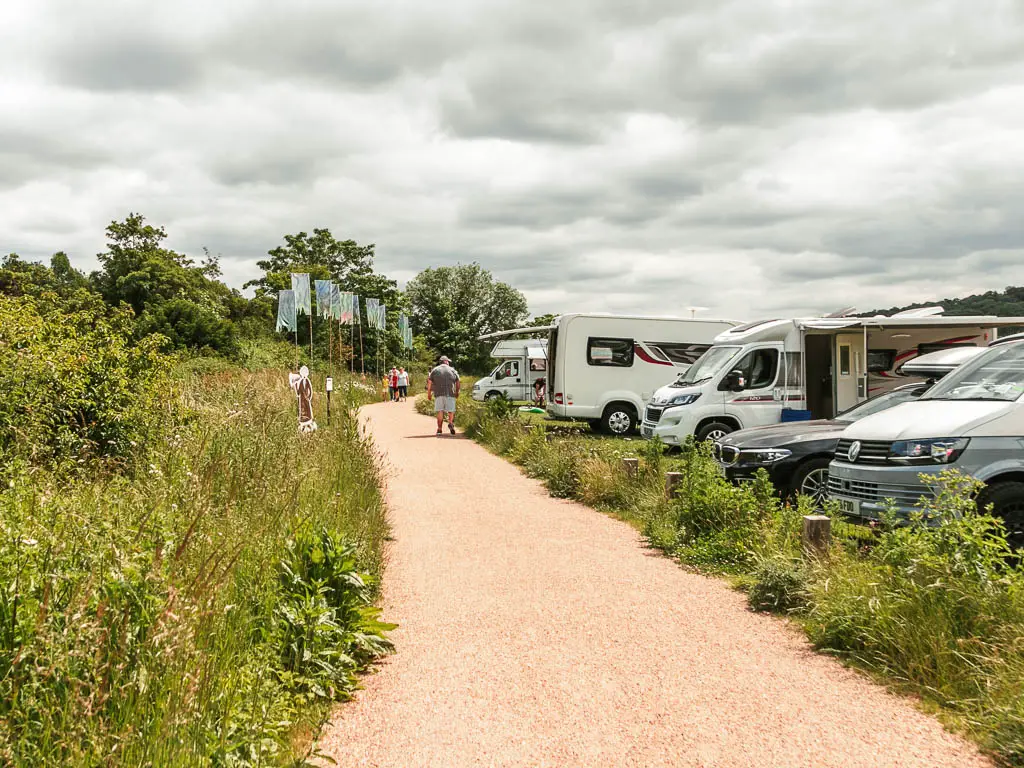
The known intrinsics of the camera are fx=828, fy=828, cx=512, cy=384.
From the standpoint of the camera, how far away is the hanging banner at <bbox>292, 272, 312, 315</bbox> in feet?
95.9

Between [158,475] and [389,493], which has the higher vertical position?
[158,475]

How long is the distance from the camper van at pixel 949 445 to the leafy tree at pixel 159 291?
106 feet

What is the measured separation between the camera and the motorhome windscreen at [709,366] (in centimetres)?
1542

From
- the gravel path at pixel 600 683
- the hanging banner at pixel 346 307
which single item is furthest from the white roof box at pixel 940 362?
the hanging banner at pixel 346 307

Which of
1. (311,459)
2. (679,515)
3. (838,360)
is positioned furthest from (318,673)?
(838,360)

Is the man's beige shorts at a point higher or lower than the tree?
lower

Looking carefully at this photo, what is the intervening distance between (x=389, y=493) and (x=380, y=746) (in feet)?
25.6

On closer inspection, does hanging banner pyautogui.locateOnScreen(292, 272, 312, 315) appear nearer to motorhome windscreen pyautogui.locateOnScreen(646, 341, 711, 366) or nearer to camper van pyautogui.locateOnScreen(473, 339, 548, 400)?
camper van pyautogui.locateOnScreen(473, 339, 548, 400)

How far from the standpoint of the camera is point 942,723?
399cm

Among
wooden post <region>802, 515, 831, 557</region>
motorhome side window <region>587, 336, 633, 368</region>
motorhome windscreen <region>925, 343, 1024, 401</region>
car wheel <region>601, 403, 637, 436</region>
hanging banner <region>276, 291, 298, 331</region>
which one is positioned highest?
hanging banner <region>276, 291, 298, 331</region>

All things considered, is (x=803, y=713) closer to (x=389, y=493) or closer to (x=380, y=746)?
(x=380, y=746)

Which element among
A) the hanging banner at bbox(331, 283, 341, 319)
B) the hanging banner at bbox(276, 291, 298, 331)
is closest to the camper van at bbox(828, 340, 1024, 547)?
the hanging banner at bbox(331, 283, 341, 319)

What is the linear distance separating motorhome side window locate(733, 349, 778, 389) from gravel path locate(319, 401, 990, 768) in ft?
27.3

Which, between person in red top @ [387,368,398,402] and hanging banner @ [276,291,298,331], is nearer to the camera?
hanging banner @ [276,291,298,331]
